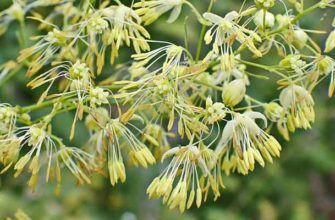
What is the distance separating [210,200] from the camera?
3516 millimetres

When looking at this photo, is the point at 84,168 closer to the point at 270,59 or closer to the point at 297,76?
the point at 297,76

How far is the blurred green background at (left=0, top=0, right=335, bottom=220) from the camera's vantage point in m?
3.06

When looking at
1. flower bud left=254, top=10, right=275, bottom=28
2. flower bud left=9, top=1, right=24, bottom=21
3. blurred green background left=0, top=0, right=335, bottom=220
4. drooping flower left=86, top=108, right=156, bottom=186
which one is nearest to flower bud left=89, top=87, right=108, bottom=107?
drooping flower left=86, top=108, right=156, bottom=186

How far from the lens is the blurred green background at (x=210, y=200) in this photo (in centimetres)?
306

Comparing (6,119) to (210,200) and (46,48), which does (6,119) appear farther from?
(210,200)

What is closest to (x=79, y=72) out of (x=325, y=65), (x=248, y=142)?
(x=248, y=142)

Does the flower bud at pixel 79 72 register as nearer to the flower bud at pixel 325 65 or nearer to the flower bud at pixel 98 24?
the flower bud at pixel 98 24

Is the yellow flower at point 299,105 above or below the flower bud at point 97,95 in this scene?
below

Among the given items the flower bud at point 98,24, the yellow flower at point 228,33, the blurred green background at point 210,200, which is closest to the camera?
the yellow flower at point 228,33

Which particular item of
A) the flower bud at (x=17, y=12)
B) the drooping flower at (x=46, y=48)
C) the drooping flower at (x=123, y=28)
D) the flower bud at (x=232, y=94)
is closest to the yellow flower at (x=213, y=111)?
the flower bud at (x=232, y=94)

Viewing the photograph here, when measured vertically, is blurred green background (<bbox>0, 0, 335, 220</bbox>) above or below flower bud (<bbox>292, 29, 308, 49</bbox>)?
below

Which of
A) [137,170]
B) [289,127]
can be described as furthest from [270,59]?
[289,127]

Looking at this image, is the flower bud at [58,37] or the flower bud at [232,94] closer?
the flower bud at [232,94]

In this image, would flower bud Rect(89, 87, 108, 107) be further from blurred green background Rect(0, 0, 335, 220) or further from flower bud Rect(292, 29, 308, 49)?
blurred green background Rect(0, 0, 335, 220)
